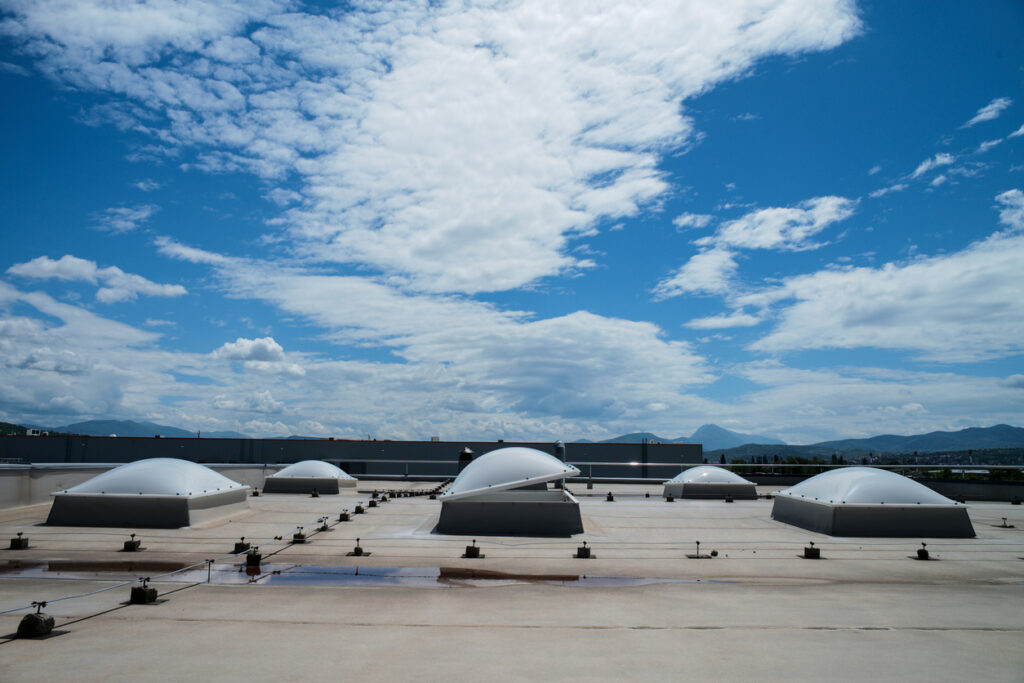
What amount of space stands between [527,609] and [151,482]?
1743cm

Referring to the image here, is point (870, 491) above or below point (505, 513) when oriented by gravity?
above

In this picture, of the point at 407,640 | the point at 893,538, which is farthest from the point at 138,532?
the point at 893,538

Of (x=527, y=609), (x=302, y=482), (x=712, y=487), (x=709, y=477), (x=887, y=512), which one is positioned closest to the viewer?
(x=527, y=609)

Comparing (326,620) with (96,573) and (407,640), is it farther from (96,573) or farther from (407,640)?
(96,573)

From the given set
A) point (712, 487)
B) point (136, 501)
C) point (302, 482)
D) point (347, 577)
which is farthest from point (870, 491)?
point (302, 482)

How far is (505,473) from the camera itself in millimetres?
23656

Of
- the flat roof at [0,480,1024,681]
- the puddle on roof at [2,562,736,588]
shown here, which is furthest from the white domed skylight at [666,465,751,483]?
the puddle on roof at [2,562,736,588]

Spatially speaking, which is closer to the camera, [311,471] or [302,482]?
[302,482]

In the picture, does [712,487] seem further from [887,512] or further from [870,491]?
[887,512]

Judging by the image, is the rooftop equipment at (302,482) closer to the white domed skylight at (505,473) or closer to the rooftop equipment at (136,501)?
the rooftop equipment at (136,501)

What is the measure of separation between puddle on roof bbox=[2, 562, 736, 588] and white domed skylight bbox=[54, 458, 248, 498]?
6872mm

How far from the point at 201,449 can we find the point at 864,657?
58911 millimetres

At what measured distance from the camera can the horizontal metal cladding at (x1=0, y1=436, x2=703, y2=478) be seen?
56281 mm

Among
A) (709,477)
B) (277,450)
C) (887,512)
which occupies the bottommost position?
(887,512)
